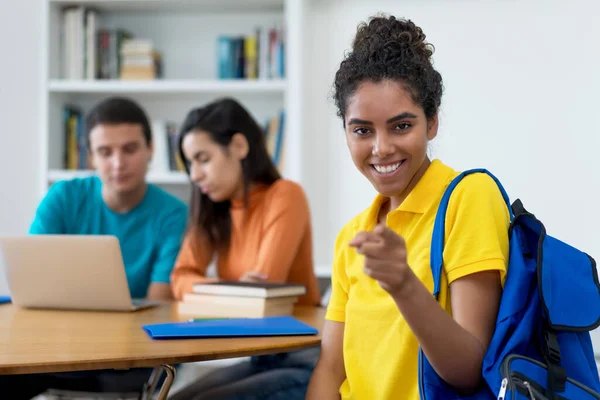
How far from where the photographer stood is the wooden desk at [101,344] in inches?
48.2

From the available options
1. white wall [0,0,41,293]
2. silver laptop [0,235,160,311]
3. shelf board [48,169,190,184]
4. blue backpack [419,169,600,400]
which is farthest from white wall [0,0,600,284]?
blue backpack [419,169,600,400]

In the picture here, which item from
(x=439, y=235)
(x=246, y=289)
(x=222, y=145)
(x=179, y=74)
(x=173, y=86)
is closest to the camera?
(x=439, y=235)

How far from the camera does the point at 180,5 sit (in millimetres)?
3457

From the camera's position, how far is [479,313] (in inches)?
43.7

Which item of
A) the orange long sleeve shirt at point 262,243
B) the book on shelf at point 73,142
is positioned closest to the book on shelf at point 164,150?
the book on shelf at point 73,142

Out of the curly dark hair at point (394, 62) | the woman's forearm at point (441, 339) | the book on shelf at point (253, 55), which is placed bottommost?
the woman's forearm at point (441, 339)

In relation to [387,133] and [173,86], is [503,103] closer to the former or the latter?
[173,86]

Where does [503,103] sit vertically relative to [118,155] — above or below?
above

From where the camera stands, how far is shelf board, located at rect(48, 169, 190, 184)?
133 inches

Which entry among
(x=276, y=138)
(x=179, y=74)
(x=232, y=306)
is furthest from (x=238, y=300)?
(x=179, y=74)

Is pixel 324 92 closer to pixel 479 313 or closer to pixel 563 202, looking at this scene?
pixel 563 202

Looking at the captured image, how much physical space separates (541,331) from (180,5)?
2805 mm

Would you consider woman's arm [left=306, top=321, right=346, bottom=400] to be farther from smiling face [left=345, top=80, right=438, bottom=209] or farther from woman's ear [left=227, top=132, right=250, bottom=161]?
woman's ear [left=227, top=132, right=250, bottom=161]

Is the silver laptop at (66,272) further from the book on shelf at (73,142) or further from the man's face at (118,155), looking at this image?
the book on shelf at (73,142)
